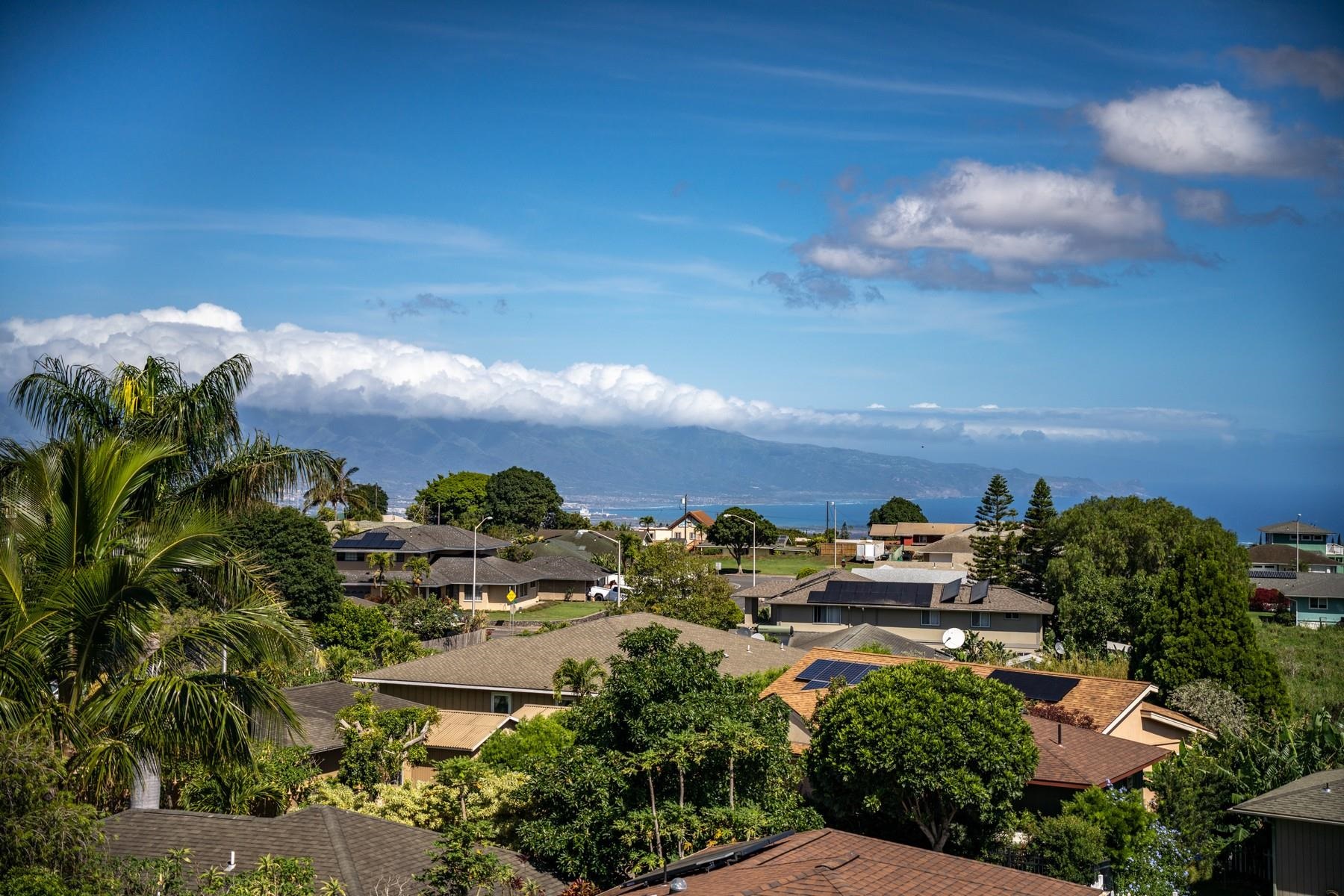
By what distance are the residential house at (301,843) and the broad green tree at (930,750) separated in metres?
7.36

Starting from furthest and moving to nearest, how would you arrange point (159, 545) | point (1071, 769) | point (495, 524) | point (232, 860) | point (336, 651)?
point (495, 524) < point (336, 651) < point (1071, 769) < point (232, 860) < point (159, 545)

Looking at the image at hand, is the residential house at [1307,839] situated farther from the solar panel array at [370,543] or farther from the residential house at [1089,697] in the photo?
the solar panel array at [370,543]

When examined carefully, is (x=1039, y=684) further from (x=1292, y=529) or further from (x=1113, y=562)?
(x=1292, y=529)

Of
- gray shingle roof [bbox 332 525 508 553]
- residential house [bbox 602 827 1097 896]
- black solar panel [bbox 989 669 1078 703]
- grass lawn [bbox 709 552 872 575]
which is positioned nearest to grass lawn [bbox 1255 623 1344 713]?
black solar panel [bbox 989 669 1078 703]

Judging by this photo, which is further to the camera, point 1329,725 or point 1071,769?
point 1329,725

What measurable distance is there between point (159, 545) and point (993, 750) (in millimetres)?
15754

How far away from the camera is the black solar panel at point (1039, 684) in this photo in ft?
105

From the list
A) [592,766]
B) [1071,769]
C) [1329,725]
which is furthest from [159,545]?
[1329,725]

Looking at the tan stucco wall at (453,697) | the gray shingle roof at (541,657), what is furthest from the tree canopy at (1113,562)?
the tan stucco wall at (453,697)

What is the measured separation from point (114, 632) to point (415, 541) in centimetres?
8326

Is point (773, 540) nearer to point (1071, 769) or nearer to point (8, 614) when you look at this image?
point (1071, 769)

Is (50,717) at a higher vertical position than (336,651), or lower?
higher

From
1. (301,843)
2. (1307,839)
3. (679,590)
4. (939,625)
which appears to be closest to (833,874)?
(301,843)

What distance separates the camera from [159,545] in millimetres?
13500
